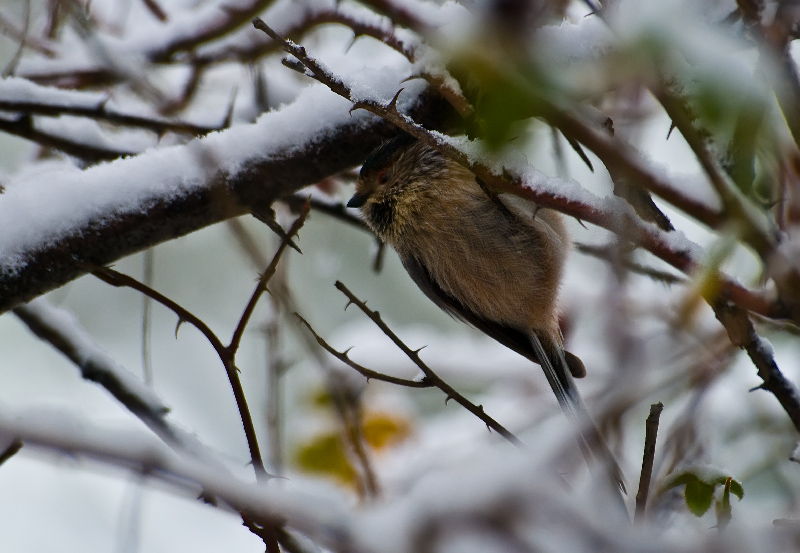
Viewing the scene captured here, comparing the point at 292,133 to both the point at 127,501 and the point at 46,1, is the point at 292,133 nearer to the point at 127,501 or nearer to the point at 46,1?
the point at 127,501

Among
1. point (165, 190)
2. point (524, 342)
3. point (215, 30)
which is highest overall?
point (215, 30)

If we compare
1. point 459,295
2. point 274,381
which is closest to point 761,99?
point 274,381

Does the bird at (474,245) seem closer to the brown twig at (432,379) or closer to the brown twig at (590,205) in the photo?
the brown twig at (432,379)

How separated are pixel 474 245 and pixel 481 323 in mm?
502

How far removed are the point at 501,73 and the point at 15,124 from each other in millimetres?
2387

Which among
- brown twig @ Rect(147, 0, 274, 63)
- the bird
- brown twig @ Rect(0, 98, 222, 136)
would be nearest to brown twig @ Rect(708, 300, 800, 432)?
the bird

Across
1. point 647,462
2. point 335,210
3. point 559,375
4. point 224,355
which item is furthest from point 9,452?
point 559,375

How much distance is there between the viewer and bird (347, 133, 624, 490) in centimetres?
306

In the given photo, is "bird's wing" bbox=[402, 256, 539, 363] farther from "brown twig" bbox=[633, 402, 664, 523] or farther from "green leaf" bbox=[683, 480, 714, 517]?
"brown twig" bbox=[633, 402, 664, 523]

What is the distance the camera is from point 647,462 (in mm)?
1584

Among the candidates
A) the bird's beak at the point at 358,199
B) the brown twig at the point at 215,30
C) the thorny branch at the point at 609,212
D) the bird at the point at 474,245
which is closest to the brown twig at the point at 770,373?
the thorny branch at the point at 609,212

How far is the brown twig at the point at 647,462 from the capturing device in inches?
59.7

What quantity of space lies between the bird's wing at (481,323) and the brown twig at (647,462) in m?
1.71

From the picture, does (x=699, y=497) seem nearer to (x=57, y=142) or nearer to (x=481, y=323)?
(x=481, y=323)
